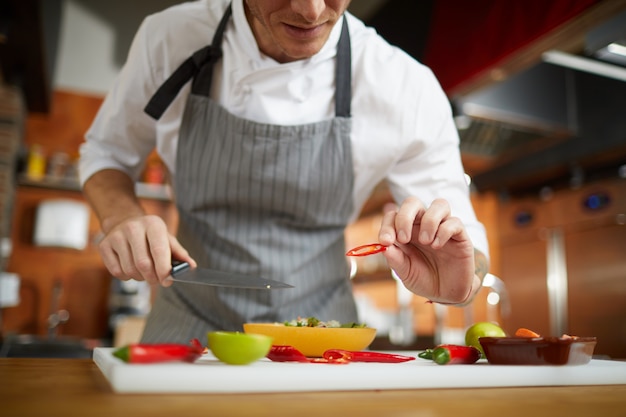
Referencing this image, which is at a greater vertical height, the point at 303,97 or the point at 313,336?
the point at 303,97

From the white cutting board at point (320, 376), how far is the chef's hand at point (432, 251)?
22 cm

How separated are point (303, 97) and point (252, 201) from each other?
→ 0.87ft

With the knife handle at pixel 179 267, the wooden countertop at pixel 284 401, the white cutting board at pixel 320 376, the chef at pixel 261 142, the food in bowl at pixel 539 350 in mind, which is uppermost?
the chef at pixel 261 142

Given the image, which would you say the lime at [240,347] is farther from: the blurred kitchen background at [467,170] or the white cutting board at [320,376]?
the blurred kitchen background at [467,170]

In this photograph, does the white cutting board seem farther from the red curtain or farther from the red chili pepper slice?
the red curtain

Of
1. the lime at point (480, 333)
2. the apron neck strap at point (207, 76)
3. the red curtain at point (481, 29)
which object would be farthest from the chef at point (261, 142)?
the red curtain at point (481, 29)

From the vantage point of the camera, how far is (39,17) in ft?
10.1

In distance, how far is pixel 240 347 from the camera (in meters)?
0.72

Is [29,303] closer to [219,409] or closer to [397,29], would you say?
[397,29]

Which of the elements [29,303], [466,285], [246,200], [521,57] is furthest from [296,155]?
[29,303]

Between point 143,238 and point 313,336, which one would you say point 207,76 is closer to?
point 143,238

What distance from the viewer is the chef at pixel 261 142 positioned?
1.31 metres

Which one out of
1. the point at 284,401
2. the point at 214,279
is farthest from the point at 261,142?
the point at 284,401

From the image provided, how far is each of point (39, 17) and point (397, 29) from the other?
6.82 ft
